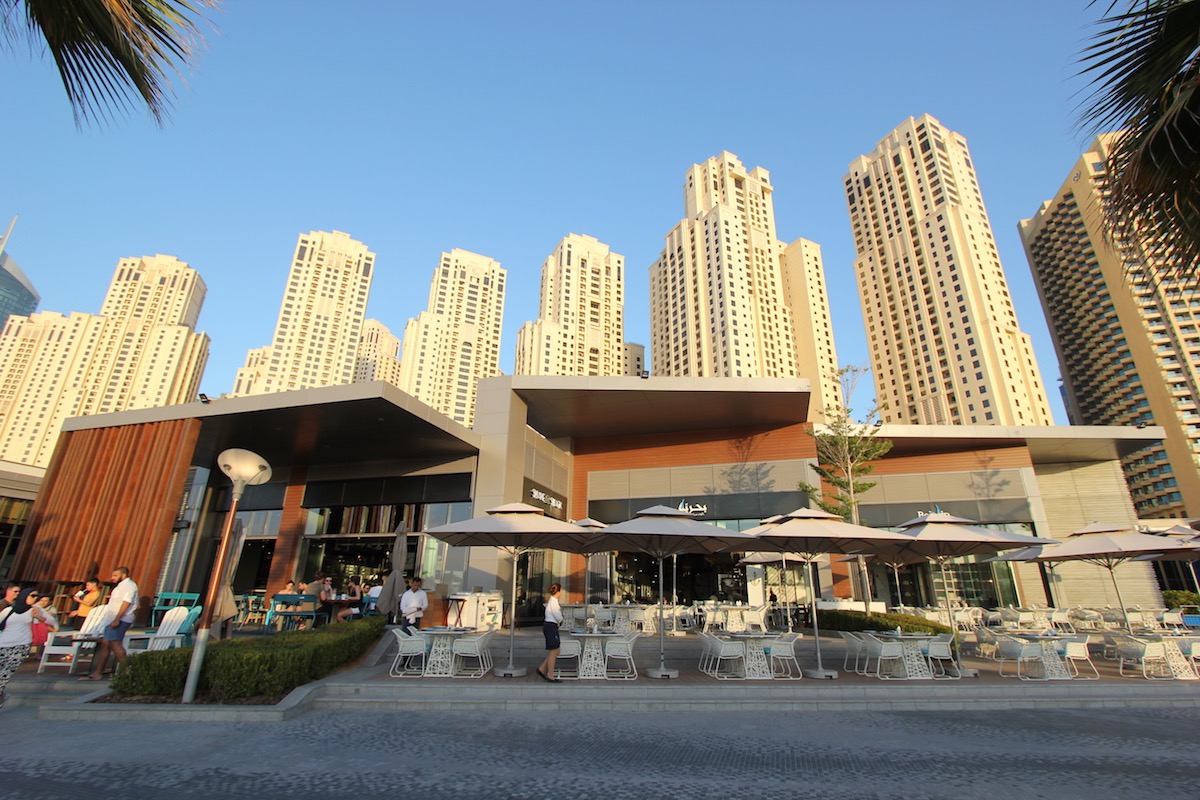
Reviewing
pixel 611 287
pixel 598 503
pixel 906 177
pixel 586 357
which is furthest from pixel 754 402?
pixel 906 177

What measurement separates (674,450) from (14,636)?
17393mm

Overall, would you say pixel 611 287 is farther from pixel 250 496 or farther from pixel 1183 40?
pixel 1183 40

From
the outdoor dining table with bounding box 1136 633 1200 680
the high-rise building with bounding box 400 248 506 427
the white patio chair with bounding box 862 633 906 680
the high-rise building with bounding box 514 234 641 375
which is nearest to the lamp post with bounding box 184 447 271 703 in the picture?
the white patio chair with bounding box 862 633 906 680

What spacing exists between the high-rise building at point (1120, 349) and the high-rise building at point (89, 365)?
395 ft

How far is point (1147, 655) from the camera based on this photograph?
9.41m

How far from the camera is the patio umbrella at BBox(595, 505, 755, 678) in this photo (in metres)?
9.70

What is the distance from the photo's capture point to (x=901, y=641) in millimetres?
9344

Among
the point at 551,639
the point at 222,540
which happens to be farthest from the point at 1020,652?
the point at 222,540

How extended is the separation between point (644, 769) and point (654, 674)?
4644 mm

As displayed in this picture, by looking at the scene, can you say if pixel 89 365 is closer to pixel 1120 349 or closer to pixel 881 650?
pixel 881 650

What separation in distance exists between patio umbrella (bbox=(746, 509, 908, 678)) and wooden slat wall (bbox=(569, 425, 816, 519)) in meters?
8.41

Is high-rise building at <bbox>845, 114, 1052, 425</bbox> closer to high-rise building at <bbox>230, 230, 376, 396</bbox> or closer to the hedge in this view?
high-rise building at <bbox>230, 230, 376, 396</bbox>

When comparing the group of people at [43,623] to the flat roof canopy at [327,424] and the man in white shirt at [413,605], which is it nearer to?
the man in white shirt at [413,605]

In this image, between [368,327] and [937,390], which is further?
[368,327]
